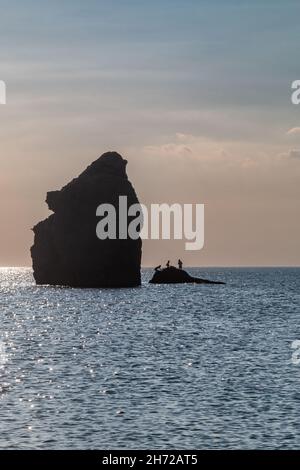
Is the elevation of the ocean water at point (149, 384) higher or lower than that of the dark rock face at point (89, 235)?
lower

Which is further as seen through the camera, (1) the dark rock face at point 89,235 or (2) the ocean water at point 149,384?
(1) the dark rock face at point 89,235

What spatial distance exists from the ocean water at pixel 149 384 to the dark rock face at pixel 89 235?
64.7 meters

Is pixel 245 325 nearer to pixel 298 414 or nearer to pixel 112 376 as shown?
pixel 112 376

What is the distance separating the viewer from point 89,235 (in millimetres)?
169250

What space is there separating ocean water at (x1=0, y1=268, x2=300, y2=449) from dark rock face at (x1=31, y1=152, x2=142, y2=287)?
6466cm

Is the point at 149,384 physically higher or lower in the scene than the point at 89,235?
lower

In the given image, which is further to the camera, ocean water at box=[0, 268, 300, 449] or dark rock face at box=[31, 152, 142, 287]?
dark rock face at box=[31, 152, 142, 287]

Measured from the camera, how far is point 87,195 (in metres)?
172

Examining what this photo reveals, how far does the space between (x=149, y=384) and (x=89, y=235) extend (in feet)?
391

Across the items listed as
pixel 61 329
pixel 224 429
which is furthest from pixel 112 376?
pixel 61 329

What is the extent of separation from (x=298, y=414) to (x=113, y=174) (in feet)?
443

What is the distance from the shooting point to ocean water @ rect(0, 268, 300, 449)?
37.3 metres

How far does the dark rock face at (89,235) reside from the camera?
169625mm

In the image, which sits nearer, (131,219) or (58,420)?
(58,420)
